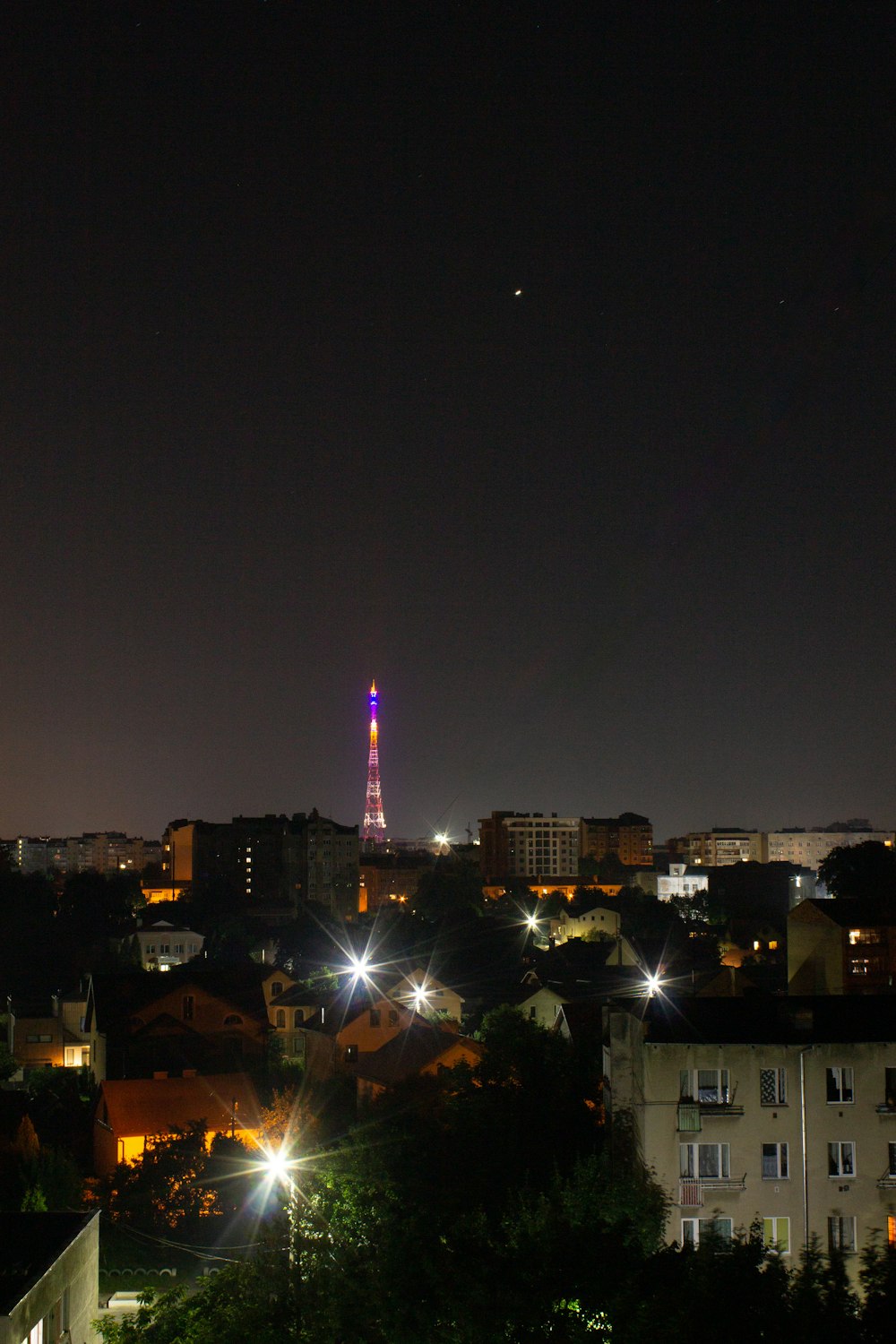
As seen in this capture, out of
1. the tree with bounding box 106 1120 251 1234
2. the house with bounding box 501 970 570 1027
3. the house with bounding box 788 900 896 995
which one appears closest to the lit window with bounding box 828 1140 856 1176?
the tree with bounding box 106 1120 251 1234

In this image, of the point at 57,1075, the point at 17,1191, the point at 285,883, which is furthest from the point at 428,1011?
the point at 285,883

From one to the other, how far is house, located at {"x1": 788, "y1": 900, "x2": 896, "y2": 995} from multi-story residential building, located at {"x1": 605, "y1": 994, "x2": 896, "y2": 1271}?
16428 mm

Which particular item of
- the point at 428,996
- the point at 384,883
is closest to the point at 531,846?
the point at 384,883

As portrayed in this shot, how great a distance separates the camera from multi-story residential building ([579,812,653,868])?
139375 millimetres

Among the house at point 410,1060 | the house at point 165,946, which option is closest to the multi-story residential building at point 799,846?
the house at point 165,946

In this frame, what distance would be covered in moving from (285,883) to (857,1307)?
102388 mm

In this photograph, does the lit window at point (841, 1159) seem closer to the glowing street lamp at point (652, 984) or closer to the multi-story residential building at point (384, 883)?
the glowing street lamp at point (652, 984)

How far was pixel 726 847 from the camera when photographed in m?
149

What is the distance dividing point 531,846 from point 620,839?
1359cm

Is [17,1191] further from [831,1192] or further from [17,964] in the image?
[17,964]

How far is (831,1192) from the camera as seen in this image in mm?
17938

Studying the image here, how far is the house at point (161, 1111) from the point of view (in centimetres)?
2700

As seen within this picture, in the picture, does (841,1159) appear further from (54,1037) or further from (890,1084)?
(54,1037)

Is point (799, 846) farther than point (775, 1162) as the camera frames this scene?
Yes
